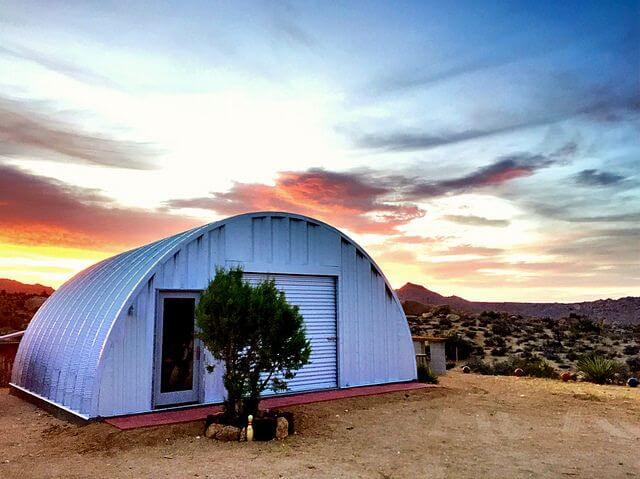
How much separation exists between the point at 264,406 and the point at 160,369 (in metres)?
2.20

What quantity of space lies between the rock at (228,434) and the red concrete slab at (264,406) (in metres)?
1.11

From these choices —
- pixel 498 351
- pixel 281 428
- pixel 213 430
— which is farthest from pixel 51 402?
pixel 498 351

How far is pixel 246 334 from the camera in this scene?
848 cm

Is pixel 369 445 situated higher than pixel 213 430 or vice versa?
pixel 213 430

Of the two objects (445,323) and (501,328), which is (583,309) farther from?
(501,328)

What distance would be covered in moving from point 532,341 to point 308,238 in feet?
68.7

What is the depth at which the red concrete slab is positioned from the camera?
901cm

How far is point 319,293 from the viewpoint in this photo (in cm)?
1295

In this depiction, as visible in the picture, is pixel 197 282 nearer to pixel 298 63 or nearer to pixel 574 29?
pixel 298 63

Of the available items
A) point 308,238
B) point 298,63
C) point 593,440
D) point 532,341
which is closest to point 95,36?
point 298,63

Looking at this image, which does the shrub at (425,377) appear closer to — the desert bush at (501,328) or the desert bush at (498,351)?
the desert bush at (498,351)

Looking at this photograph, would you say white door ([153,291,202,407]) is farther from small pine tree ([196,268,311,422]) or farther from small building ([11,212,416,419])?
small pine tree ([196,268,311,422])

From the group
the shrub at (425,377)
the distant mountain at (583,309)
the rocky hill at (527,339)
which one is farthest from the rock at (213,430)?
the distant mountain at (583,309)

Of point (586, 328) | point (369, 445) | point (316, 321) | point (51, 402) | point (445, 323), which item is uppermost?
point (316, 321)
